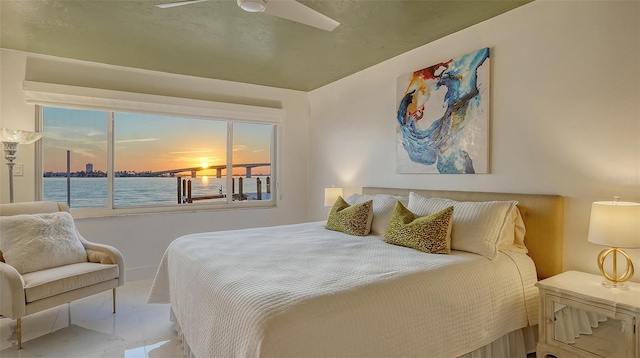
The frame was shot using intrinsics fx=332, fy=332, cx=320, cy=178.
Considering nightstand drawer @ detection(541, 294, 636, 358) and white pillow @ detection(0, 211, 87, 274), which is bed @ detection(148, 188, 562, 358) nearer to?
nightstand drawer @ detection(541, 294, 636, 358)

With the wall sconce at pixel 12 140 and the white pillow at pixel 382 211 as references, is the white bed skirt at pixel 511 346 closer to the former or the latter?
the white pillow at pixel 382 211

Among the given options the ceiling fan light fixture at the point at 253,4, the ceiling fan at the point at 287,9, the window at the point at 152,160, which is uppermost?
the ceiling fan at the point at 287,9

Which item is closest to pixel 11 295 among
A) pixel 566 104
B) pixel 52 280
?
pixel 52 280

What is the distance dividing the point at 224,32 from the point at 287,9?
105 centimetres

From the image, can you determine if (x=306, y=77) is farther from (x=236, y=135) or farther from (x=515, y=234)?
(x=515, y=234)

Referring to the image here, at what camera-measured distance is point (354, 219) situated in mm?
2932

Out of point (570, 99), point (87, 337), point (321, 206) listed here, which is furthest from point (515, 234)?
point (87, 337)

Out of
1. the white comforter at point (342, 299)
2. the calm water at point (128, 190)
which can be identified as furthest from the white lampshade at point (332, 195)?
the white comforter at point (342, 299)

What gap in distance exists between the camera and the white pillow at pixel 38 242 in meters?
2.52

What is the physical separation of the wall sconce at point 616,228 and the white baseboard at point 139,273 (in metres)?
4.09

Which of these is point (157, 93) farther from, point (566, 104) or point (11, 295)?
point (566, 104)

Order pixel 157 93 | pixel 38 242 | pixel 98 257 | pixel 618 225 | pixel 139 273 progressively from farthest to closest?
pixel 157 93 → pixel 139 273 → pixel 98 257 → pixel 38 242 → pixel 618 225

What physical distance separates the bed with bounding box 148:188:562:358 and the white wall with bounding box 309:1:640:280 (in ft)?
0.53

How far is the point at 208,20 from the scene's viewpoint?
261 cm
